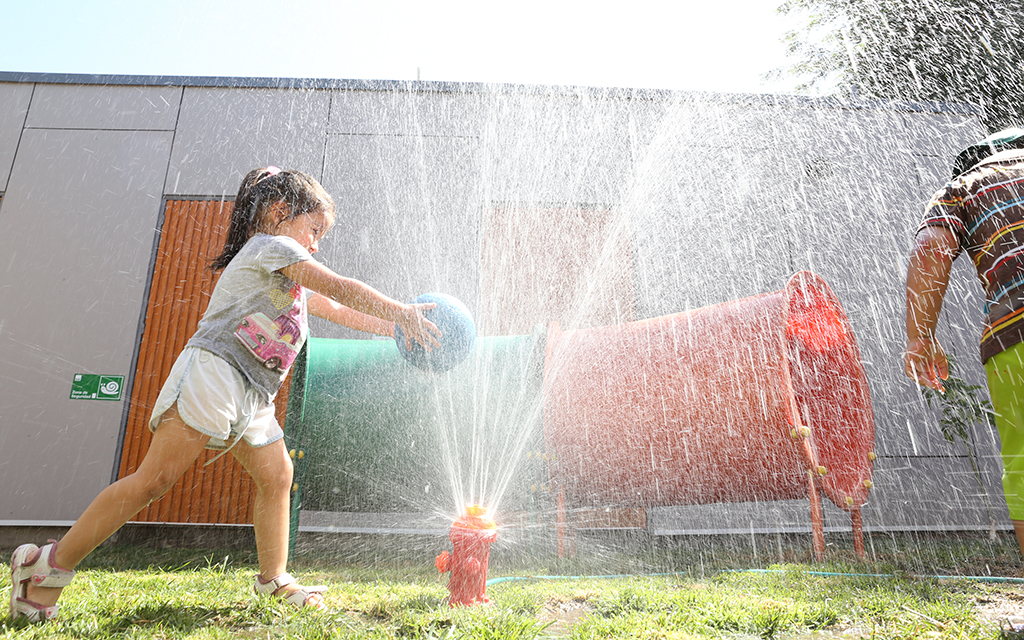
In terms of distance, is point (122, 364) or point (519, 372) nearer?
point (519, 372)

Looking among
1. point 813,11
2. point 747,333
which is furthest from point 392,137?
point 813,11

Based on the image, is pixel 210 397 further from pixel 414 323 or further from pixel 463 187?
pixel 463 187

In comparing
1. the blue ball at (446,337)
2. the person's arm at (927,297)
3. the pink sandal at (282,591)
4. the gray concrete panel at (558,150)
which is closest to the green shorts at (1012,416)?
the person's arm at (927,297)

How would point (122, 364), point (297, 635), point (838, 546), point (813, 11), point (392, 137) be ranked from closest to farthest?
point (297, 635), point (838, 546), point (122, 364), point (392, 137), point (813, 11)

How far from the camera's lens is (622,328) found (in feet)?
11.8

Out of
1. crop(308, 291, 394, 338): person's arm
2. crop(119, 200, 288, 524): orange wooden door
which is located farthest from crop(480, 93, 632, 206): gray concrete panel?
crop(308, 291, 394, 338): person's arm

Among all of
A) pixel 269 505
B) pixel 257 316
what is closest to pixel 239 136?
pixel 257 316

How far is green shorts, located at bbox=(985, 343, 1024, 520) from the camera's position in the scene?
1.56 m

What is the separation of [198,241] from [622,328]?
14.0 feet

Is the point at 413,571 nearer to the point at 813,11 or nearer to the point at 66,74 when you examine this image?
the point at 66,74

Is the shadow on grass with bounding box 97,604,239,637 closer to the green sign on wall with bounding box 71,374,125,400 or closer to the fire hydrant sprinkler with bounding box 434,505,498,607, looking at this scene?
the fire hydrant sprinkler with bounding box 434,505,498,607

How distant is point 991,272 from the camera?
5.76ft

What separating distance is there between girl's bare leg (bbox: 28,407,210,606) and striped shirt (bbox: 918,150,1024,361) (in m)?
2.50

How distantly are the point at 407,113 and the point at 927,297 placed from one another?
4948mm
